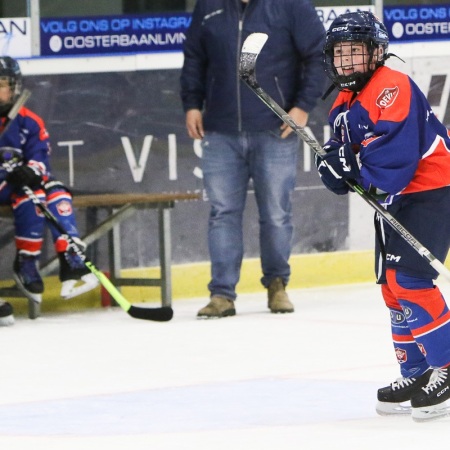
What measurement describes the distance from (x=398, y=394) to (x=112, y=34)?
11.5 ft

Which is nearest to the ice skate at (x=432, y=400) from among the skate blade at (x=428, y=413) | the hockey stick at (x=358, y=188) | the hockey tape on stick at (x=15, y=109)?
the skate blade at (x=428, y=413)

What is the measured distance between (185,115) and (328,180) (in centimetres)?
311

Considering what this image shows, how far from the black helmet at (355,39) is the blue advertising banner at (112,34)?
10.2ft

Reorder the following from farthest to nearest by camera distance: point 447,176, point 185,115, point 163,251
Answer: point 185,115, point 163,251, point 447,176

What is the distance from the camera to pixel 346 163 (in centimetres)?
420

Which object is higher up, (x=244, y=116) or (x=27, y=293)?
(x=244, y=116)

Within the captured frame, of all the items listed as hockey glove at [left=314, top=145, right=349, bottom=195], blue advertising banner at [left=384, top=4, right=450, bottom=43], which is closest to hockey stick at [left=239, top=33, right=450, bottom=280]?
hockey glove at [left=314, top=145, right=349, bottom=195]

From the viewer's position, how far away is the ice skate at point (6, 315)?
6.36 meters

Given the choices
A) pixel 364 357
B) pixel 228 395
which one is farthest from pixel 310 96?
pixel 228 395

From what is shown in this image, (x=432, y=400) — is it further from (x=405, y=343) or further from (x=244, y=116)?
(x=244, y=116)

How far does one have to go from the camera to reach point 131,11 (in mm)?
7352

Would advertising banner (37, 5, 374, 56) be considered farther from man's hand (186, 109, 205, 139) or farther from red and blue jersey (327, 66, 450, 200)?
red and blue jersey (327, 66, 450, 200)

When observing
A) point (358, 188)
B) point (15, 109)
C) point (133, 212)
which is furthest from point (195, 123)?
point (358, 188)

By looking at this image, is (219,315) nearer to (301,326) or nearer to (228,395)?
(301,326)
